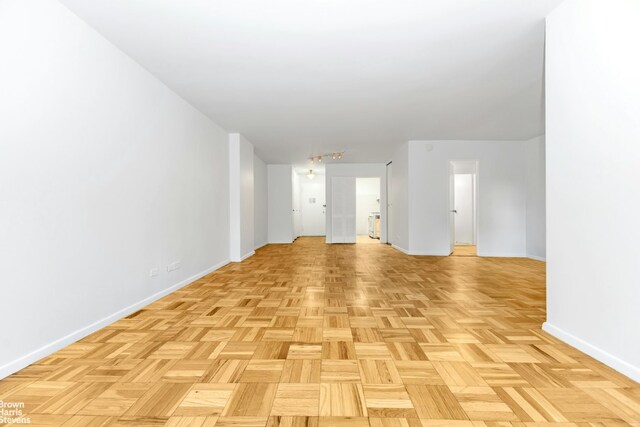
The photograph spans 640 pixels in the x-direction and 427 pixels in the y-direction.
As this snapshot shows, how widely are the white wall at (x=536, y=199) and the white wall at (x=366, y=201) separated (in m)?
6.22

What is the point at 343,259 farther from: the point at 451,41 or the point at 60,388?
the point at 60,388

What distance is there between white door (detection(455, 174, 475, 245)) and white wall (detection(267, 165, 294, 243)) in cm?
491

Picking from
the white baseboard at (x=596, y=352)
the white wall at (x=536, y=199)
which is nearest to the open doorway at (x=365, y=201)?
the white wall at (x=536, y=199)

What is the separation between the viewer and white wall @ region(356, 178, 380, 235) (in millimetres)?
12062

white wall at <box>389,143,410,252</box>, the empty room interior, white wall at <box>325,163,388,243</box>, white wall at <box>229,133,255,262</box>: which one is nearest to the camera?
the empty room interior

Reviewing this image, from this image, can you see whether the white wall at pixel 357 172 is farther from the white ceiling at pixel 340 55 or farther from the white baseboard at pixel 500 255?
the white ceiling at pixel 340 55

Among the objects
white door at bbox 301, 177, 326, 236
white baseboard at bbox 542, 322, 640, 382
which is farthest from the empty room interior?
white door at bbox 301, 177, 326, 236

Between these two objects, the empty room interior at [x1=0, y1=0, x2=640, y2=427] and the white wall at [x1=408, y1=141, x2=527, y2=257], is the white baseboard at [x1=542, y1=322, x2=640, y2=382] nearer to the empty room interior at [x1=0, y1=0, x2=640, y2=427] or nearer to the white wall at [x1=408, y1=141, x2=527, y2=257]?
the empty room interior at [x1=0, y1=0, x2=640, y2=427]

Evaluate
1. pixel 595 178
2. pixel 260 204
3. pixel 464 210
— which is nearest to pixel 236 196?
pixel 260 204

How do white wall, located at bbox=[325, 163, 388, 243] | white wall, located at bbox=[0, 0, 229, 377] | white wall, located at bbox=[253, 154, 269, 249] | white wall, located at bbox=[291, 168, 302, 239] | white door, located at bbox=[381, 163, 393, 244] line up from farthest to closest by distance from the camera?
white wall, located at bbox=[291, 168, 302, 239], white wall, located at bbox=[325, 163, 388, 243], white door, located at bbox=[381, 163, 393, 244], white wall, located at bbox=[253, 154, 269, 249], white wall, located at bbox=[0, 0, 229, 377]

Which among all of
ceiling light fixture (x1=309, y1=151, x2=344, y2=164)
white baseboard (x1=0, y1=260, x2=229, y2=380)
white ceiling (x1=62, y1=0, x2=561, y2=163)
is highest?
white ceiling (x1=62, y1=0, x2=561, y2=163)

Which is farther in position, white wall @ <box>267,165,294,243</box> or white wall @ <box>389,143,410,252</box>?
white wall @ <box>267,165,294,243</box>

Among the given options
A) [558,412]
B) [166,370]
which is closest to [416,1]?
[558,412]

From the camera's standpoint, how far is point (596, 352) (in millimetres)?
1812
